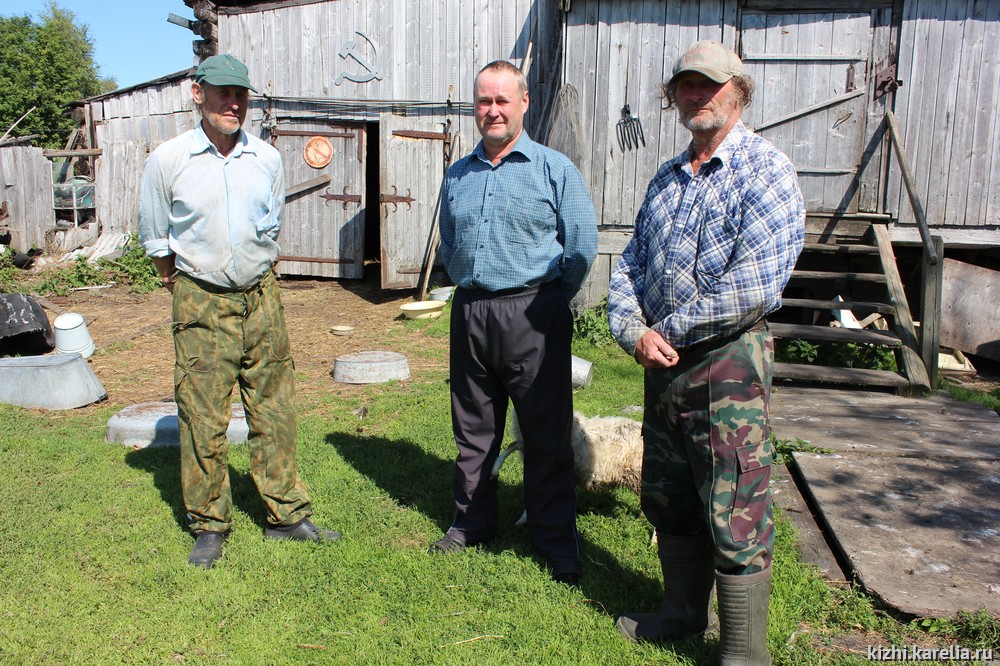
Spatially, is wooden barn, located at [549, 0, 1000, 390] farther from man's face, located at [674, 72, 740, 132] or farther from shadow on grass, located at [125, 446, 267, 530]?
man's face, located at [674, 72, 740, 132]

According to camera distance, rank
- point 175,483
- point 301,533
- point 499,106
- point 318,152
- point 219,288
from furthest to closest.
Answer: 1. point 318,152
2. point 175,483
3. point 301,533
4. point 219,288
5. point 499,106

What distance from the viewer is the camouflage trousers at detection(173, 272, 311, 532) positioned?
3311mm

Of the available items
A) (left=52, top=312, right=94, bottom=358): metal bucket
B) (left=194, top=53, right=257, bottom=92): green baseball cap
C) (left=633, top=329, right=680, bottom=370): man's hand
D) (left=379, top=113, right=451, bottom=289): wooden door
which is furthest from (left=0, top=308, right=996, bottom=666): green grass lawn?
(left=379, top=113, right=451, bottom=289): wooden door

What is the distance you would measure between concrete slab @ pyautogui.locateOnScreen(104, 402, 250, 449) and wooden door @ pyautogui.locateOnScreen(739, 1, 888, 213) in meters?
6.00

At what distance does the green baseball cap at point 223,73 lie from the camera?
123 inches

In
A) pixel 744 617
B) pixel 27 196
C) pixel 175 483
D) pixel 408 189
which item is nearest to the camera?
pixel 744 617

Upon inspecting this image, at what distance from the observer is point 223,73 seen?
3.14 meters

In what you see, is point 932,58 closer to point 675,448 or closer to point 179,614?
point 675,448

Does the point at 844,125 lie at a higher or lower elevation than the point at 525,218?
higher

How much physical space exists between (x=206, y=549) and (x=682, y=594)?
6.93ft

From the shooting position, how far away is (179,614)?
299 centimetres

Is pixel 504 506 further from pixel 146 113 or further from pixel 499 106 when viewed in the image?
pixel 146 113

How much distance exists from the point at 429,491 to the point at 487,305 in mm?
1397

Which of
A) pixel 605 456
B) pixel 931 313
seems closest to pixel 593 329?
pixel 931 313
